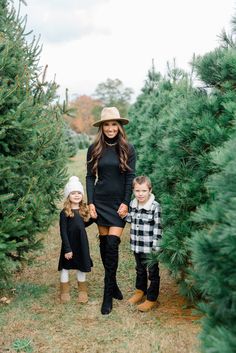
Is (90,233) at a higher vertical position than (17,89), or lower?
lower

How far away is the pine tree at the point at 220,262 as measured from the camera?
1906 millimetres

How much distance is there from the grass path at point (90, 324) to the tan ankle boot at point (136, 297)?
76mm

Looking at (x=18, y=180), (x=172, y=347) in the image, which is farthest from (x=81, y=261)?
(x=172, y=347)

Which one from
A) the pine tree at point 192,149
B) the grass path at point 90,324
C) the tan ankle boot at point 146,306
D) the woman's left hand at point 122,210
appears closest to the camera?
the grass path at point 90,324

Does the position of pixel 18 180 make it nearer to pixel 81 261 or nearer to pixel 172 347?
pixel 81 261

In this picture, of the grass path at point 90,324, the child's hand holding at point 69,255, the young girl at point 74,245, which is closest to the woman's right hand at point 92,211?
the young girl at point 74,245

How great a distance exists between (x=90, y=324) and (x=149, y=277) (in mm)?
812

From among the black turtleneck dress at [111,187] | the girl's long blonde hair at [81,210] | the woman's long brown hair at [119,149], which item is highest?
the woman's long brown hair at [119,149]

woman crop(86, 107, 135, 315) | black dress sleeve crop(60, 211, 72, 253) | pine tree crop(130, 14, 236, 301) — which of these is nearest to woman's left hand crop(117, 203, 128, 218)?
woman crop(86, 107, 135, 315)

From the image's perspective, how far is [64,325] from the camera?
4148 millimetres

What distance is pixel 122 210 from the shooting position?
4.60m

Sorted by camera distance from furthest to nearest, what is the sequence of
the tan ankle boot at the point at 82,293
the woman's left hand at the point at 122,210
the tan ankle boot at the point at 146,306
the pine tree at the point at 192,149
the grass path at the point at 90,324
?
1. the tan ankle boot at the point at 82,293
2. the woman's left hand at the point at 122,210
3. the tan ankle boot at the point at 146,306
4. the pine tree at the point at 192,149
5. the grass path at the point at 90,324

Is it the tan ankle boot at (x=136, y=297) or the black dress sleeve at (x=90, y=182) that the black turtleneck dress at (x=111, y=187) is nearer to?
the black dress sleeve at (x=90, y=182)

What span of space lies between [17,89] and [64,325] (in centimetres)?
246
